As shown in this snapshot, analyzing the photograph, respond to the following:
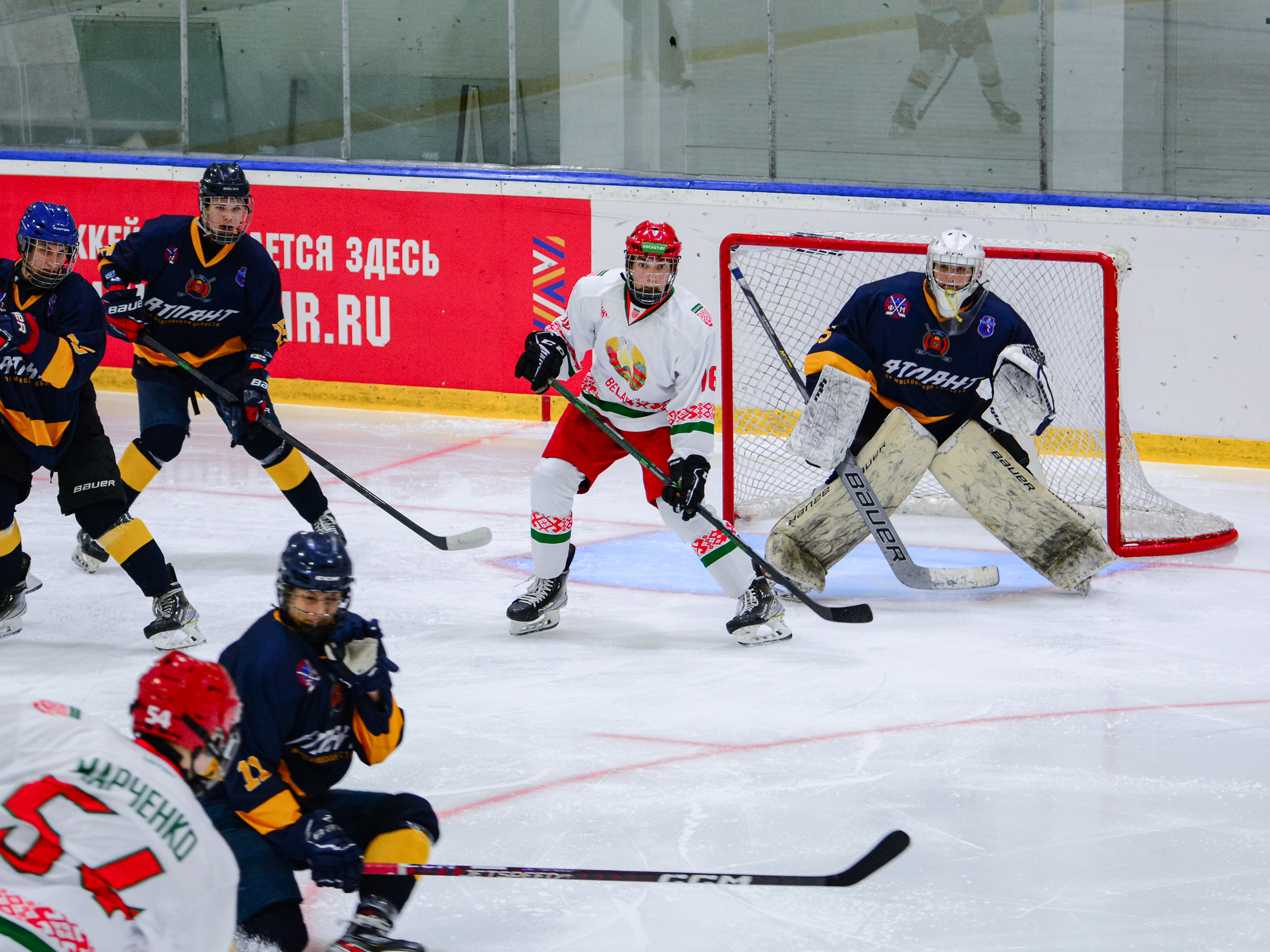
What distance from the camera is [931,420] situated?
14.9ft

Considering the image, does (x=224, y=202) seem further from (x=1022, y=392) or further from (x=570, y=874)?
(x=570, y=874)

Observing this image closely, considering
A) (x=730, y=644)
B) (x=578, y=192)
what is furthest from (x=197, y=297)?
(x=578, y=192)

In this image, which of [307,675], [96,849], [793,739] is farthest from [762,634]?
[96,849]

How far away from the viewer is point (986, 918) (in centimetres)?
252

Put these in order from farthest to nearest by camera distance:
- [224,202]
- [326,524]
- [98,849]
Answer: [326,524] → [224,202] → [98,849]

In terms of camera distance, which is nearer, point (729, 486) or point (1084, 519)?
point (1084, 519)

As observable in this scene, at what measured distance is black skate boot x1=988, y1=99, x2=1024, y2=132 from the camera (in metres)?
6.27

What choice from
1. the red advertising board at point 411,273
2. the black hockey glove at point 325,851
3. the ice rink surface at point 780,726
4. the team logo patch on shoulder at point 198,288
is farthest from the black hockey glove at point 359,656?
the red advertising board at point 411,273

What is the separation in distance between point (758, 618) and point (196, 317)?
1.83 m

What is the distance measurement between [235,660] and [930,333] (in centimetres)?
260

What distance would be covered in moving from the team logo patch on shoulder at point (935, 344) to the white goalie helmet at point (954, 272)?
27 mm

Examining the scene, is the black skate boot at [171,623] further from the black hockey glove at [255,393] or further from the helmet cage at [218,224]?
the helmet cage at [218,224]

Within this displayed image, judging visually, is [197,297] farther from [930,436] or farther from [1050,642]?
[1050,642]

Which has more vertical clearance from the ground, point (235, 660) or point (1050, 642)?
point (235, 660)
